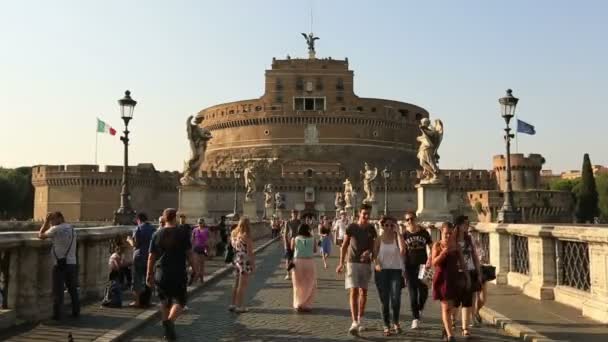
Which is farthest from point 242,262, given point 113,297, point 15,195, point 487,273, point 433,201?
point 15,195

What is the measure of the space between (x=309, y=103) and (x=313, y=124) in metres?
5.55

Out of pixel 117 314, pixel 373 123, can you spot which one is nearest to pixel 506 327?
pixel 117 314

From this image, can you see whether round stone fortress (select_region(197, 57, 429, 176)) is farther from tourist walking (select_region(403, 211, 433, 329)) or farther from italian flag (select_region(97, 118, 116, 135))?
tourist walking (select_region(403, 211, 433, 329))

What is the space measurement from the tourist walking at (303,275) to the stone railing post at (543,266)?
3431 mm

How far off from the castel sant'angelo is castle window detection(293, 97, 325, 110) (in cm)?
14

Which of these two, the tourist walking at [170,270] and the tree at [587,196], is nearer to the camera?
the tourist walking at [170,270]

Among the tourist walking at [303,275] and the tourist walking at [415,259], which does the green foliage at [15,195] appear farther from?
the tourist walking at [415,259]

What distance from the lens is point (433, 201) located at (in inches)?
774

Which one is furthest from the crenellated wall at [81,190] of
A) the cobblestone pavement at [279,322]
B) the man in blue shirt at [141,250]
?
the man in blue shirt at [141,250]

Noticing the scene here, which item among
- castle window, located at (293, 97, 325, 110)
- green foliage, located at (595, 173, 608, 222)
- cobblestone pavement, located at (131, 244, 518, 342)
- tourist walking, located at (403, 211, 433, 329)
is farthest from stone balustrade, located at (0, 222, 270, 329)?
castle window, located at (293, 97, 325, 110)

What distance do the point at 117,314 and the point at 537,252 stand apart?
6.15 meters

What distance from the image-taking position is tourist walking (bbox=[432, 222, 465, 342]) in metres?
6.92

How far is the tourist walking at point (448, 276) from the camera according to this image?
6922 mm

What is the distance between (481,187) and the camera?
83688mm
